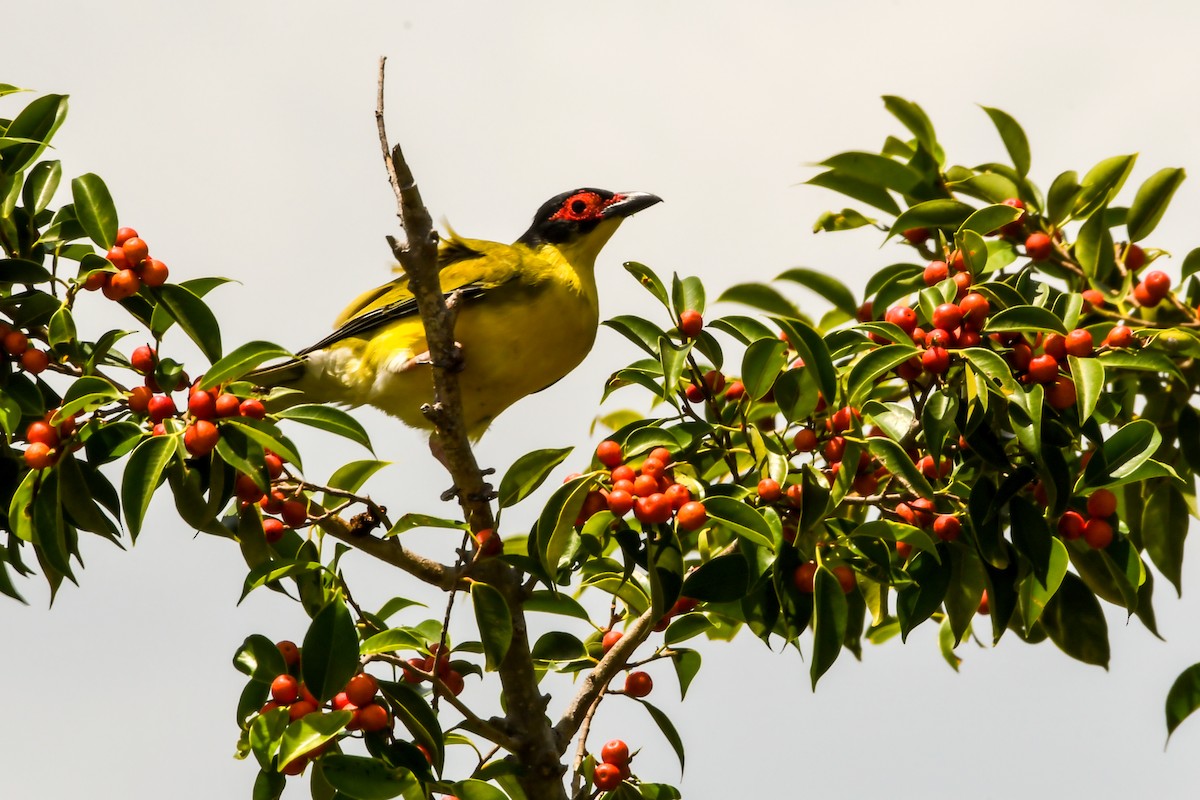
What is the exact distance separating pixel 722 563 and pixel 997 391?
0.66m

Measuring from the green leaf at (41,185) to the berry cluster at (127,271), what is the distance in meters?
0.30

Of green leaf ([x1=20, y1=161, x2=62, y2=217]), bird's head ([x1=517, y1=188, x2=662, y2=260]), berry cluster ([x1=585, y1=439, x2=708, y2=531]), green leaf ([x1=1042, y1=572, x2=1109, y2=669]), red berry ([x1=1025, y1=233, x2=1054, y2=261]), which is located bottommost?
green leaf ([x1=1042, y1=572, x2=1109, y2=669])

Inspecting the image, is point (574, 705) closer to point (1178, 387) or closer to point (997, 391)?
point (997, 391)

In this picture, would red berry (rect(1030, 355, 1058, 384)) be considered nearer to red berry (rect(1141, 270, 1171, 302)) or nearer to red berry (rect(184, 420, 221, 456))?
red berry (rect(1141, 270, 1171, 302))

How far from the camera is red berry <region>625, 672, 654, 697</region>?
353 centimetres

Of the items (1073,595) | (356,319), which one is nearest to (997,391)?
(1073,595)

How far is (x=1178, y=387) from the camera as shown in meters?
3.77

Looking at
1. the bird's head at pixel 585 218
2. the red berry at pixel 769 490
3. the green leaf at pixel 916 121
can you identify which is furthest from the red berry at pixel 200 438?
the bird's head at pixel 585 218

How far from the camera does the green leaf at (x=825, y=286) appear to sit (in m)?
3.86

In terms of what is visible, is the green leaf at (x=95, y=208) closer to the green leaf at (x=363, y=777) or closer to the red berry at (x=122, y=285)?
the red berry at (x=122, y=285)

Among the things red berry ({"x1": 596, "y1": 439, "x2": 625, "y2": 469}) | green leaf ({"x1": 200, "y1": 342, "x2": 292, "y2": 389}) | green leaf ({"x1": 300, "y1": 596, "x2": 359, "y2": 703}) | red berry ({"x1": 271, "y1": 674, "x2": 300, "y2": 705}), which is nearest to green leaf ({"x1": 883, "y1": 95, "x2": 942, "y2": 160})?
red berry ({"x1": 596, "y1": 439, "x2": 625, "y2": 469})

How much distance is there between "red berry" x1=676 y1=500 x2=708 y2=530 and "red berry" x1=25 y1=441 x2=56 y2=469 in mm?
1325

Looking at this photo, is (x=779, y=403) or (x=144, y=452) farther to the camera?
(x=779, y=403)

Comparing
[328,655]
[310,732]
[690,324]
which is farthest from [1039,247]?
[310,732]
